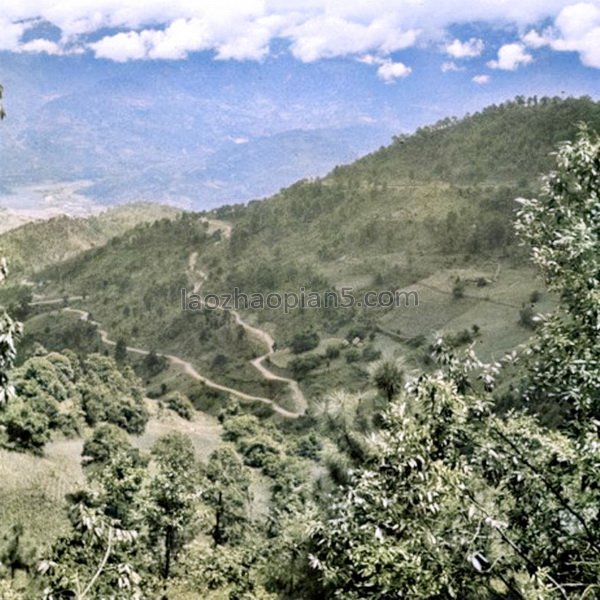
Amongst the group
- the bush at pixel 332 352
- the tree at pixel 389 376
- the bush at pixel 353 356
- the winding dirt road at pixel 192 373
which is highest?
the tree at pixel 389 376

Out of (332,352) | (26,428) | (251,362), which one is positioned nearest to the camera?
(26,428)

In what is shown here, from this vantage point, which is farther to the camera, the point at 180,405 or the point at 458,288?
the point at 458,288

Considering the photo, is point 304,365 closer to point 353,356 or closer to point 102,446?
point 353,356

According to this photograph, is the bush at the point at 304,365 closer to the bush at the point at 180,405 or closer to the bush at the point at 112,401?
the bush at the point at 180,405

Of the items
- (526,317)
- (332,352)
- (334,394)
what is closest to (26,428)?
(334,394)

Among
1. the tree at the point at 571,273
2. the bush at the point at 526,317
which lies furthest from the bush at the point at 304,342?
the tree at the point at 571,273

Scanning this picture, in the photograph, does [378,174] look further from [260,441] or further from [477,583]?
[477,583]

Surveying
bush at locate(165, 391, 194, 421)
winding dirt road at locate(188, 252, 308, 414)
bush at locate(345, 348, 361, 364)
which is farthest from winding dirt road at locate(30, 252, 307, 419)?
bush at locate(165, 391, 194, 421)

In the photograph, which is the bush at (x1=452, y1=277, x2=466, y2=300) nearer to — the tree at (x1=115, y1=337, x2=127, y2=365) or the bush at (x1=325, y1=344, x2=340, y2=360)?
the bush at (x1=325, y1=344, x2=340, y2=360)

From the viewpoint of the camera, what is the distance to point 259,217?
184 m

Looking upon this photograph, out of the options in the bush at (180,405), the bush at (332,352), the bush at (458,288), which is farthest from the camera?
the bush at (458,288)

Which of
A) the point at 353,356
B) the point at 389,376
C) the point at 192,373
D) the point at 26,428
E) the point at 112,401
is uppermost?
the point at 389,376

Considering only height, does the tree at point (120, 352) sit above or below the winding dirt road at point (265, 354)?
below

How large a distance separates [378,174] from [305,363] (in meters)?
85.6
